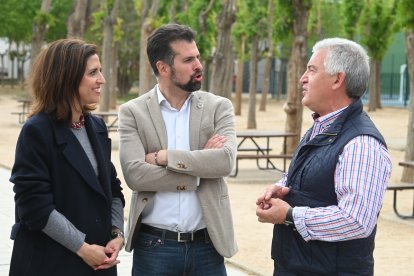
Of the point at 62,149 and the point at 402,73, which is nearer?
the point at 62,149

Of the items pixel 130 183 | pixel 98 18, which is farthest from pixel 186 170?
pixel 98 18

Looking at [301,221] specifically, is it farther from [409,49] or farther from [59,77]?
[409,49]

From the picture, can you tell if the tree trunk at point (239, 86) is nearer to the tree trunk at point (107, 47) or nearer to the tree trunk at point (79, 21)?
the tree trunk at point (107, 47)

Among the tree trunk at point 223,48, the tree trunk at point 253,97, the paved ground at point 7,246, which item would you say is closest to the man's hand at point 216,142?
the paved ground at point 7,246

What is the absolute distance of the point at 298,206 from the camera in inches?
146

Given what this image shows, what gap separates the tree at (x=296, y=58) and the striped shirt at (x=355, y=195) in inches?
591

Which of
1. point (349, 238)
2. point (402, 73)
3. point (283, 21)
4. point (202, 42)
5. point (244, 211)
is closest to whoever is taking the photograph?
point (349, 238)

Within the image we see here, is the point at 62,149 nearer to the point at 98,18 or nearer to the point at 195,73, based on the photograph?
A: the point at 195,73

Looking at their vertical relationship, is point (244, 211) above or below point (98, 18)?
below

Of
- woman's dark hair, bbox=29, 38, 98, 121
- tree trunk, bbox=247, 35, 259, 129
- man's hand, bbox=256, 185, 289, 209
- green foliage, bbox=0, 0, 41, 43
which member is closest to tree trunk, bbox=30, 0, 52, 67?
tree trunk, bbox=247, 35, 259, 129

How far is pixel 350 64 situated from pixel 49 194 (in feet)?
4.54

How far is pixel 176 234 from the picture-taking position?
416 cm

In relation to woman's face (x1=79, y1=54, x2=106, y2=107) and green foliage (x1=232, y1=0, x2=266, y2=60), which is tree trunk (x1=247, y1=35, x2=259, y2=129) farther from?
woman's face (x1=79, y1=54, x2=106, y2=107)

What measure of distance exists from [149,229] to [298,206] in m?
0.84
